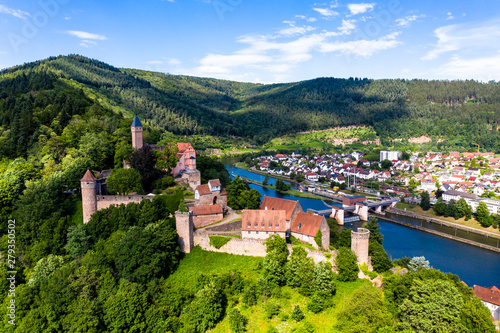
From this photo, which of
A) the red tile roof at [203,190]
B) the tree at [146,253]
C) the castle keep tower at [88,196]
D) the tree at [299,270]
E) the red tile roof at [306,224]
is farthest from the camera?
the red tile roof at [203,190]

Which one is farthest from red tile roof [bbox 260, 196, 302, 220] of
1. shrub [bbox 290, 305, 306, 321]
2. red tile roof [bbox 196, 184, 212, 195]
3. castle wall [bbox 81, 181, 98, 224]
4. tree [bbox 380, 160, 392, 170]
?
tree [bbox 380, 160, 392, 170]

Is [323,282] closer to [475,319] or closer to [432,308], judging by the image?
[432,308]

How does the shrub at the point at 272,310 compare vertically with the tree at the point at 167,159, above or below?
below

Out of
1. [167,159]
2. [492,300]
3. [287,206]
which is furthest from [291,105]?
[492,300]

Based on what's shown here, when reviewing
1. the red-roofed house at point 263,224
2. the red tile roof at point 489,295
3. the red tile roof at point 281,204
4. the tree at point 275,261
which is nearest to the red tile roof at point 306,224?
the red tile roof at point 281,204

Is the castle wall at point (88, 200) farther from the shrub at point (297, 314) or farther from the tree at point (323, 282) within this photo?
the tree at point (323, 282)

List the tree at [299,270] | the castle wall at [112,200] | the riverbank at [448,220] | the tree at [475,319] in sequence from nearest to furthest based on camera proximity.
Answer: the tree at [475,319], the tree at [299,270], the castle wall at [112,200], the riverbank at [448,220]

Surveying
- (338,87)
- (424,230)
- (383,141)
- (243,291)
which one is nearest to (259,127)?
(383,141)

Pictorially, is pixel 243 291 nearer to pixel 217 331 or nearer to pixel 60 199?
pixel 217 331
